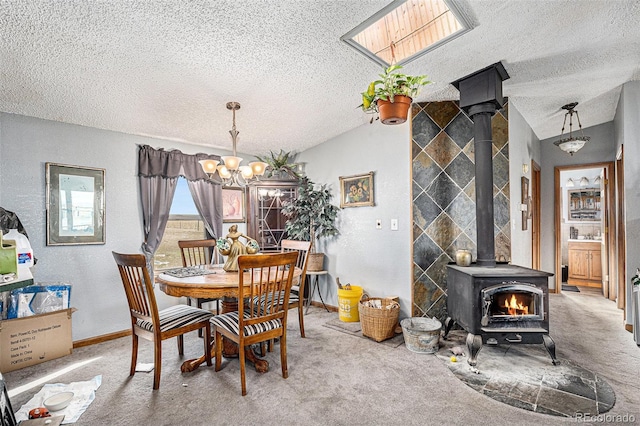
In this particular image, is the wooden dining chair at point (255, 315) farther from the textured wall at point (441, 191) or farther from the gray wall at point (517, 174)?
the gray wall at point (517, 174)

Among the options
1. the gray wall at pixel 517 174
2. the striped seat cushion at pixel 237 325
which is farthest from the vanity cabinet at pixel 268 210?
the gray wall at pixel 517 174

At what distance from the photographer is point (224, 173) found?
9.23 ft

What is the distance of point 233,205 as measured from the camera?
455 cm

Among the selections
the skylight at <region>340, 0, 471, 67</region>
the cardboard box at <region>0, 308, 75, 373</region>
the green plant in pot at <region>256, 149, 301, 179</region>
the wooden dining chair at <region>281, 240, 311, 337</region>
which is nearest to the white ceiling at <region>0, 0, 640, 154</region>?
the skylight at <region>340, 0, 471, 67</region>

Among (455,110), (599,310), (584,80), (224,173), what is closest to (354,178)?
(455,110)

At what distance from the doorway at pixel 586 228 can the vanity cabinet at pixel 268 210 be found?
4196mm

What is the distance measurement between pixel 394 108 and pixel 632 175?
2.92m

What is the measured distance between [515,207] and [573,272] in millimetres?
3096

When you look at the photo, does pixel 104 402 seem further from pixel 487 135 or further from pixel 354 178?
pixel 487 135

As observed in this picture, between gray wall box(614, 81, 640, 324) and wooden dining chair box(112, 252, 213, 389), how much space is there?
4.16 meters

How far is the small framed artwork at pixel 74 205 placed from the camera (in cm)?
304

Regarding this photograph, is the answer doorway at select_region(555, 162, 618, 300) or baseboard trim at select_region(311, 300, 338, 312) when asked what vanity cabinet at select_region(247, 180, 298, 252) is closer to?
baseboard trim at select_region(311, 300, 338, 312)

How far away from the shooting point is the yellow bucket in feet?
12.3

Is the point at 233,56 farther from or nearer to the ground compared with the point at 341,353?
farther from the ground
